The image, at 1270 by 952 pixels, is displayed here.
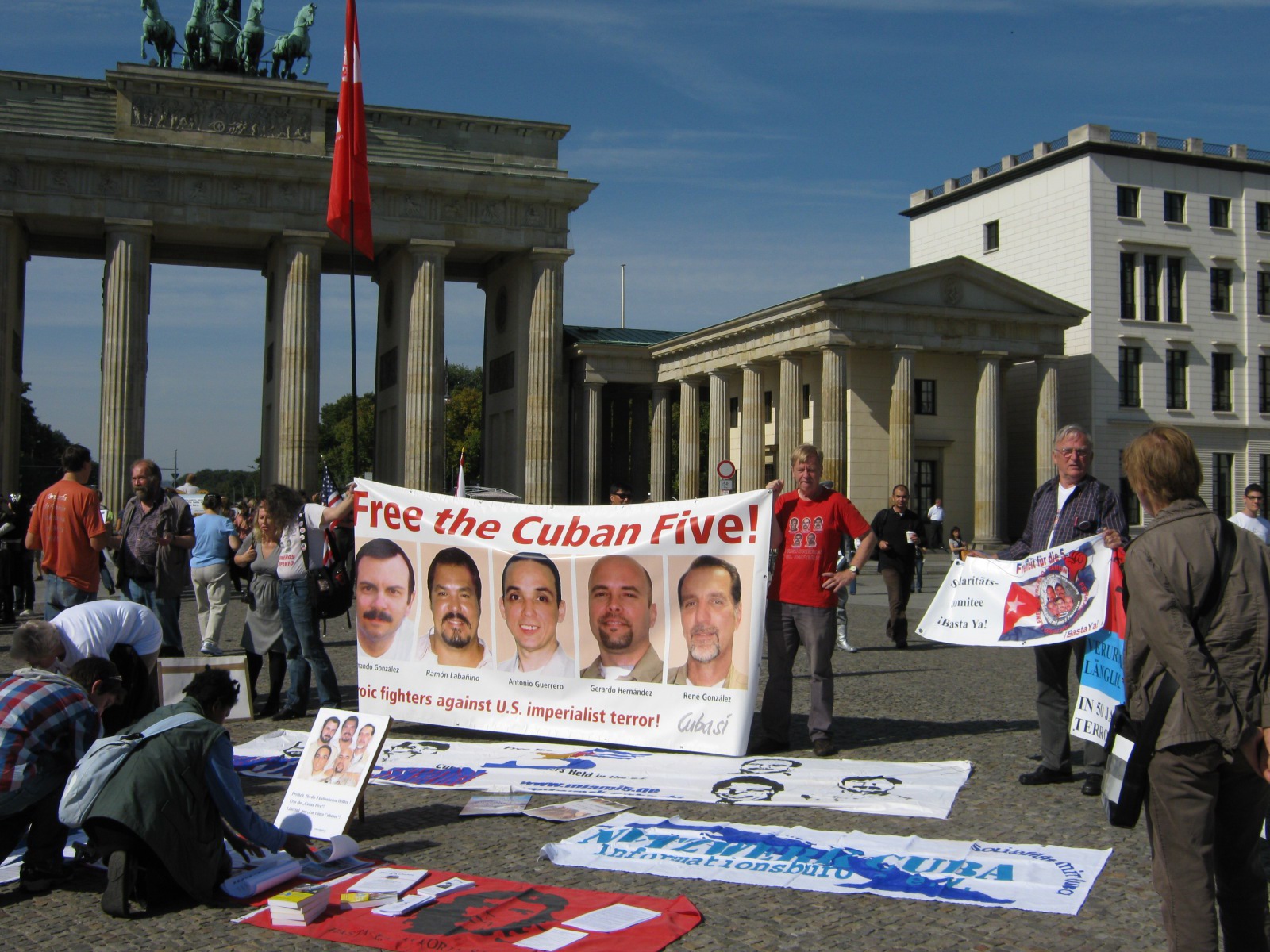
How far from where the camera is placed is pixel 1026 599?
848cm

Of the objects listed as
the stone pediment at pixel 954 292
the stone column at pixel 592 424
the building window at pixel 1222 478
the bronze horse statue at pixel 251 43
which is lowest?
the building window at pixel 1222 478

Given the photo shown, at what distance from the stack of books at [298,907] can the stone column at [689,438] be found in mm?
48045

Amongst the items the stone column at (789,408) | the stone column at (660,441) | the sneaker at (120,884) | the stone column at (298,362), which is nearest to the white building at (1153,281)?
the stone column at (789,408)

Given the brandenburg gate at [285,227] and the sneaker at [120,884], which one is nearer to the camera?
the sneaker at [120,884]

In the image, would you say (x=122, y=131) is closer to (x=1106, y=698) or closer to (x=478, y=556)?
(x=478, y=556)

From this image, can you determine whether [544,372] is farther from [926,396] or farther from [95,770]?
[95,770]

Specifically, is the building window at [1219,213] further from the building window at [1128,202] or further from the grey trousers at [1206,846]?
the grey trousers at [1206,846]

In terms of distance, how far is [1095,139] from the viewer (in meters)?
53.6

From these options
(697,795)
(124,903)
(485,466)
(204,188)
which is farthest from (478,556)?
(485,466)

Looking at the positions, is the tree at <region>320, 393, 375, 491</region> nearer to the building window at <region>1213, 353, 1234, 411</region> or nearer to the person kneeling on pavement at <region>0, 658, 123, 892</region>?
the building window at <region>1213, 353, 1234, 411</region>

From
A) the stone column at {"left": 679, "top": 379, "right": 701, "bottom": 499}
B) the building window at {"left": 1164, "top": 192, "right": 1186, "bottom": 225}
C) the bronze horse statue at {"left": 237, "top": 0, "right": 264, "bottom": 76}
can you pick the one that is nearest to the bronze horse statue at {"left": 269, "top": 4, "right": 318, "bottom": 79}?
the bronze horse statue at {"left": 237, "top": 0, "right": 264, "bottom": 76}

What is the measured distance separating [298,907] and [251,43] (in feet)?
153

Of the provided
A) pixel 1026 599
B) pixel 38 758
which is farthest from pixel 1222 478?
pixel 38 758

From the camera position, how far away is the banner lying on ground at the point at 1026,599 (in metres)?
8.02
